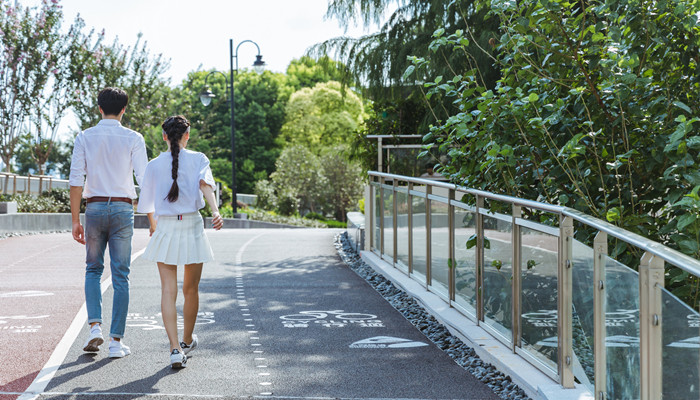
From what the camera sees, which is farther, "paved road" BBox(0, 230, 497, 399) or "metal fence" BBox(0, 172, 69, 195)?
→ "metal fence" BBox(0, 172, 69, 195)

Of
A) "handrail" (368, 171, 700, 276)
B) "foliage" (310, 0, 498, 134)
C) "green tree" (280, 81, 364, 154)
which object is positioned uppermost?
"green tree" (280, 81, 364, 154)

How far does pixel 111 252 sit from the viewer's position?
264 inches

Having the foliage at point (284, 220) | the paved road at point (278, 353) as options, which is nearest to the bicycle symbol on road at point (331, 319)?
the paved road at point (278, 353)

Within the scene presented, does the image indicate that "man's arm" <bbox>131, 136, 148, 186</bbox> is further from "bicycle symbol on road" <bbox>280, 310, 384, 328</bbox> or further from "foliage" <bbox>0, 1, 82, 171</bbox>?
"foliage" <bbox>0, 1, 82, 171</bbox>

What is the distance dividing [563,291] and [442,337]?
2.41 metres

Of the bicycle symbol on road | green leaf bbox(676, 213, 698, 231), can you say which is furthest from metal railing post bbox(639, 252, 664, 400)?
the bicycle symbol on road

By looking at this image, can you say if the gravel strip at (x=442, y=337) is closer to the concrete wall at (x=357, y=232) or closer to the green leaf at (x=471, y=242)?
the green leaf at (x=471, y=242)

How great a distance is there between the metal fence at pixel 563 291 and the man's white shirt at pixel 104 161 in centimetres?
270

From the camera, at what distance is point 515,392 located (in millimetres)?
5668

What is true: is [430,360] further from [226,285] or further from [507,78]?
[226,285]

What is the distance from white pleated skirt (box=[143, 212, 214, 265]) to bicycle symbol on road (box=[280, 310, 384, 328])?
1.93m

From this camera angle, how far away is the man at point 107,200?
663 cm

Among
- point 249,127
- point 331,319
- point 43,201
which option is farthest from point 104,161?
point 249,127

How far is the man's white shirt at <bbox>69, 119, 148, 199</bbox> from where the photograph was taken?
6.63 m
